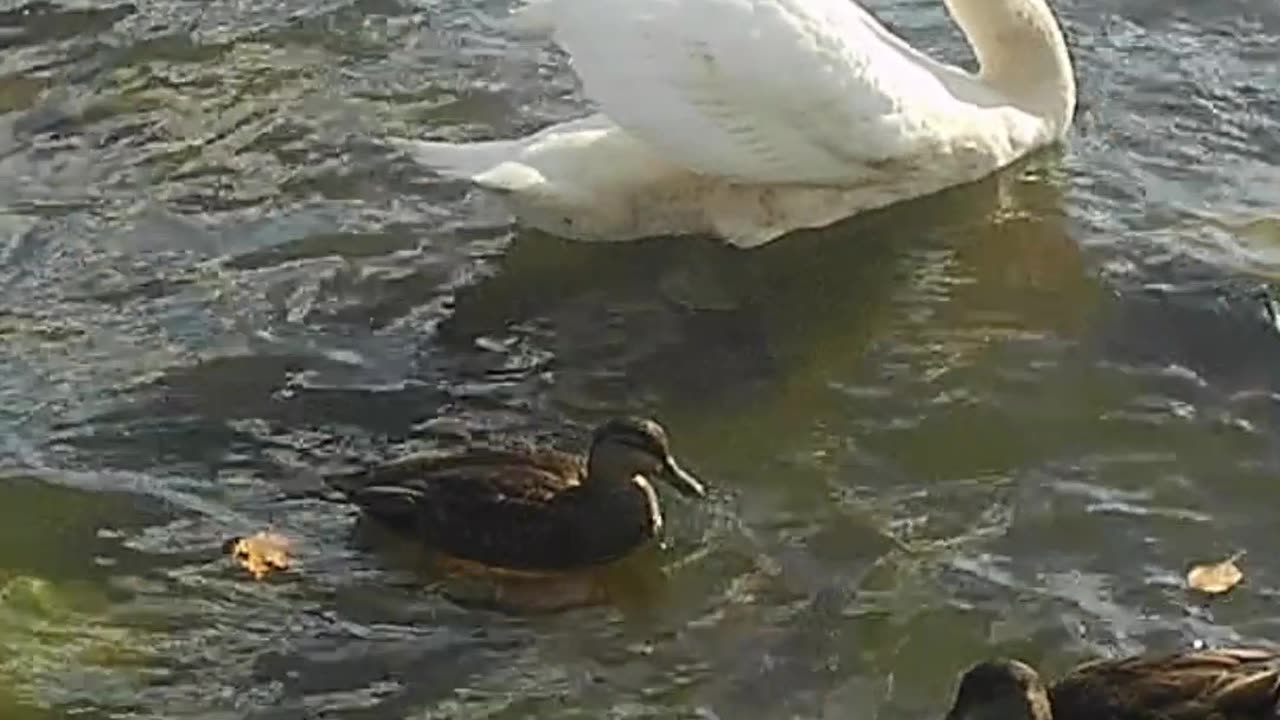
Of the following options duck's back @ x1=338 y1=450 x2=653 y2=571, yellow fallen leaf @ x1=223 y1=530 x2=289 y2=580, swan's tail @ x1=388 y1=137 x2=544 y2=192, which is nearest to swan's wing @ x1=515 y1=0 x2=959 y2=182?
swan's tail @ x1=388 y1=137 x2=544 y2=192

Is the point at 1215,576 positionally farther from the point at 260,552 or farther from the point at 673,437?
the point at 260,552

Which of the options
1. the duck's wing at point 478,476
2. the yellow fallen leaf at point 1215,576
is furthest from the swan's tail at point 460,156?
the yellow fallen leaf at point 1215,576

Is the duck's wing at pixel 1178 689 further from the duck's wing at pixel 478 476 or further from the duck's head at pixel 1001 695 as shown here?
the duck's wing at pixel 478 476

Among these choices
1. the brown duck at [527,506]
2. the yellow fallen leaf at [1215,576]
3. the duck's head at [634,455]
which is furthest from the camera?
the duck's head at [634,455]

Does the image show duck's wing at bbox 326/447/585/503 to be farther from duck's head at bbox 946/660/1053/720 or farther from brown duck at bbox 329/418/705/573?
duck's head at bbox 946/660/1053/720

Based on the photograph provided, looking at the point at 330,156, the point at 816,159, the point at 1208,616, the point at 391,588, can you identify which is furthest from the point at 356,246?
the point at 1208,616

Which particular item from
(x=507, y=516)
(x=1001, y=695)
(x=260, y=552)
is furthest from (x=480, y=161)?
(x=1001, y=695)

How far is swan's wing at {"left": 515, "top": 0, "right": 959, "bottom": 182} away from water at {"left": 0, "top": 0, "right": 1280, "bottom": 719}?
516mm

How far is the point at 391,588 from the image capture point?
684cm

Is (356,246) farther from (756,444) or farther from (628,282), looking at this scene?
(756,444)

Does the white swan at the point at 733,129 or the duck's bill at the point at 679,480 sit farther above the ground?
the white swan at the point at 733,129

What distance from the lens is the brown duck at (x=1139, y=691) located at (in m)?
5.86

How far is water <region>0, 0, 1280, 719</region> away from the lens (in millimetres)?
6566

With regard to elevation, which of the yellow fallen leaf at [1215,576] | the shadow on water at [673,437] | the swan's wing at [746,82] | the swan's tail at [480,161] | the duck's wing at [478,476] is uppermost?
the swan's wing at [746,82]
